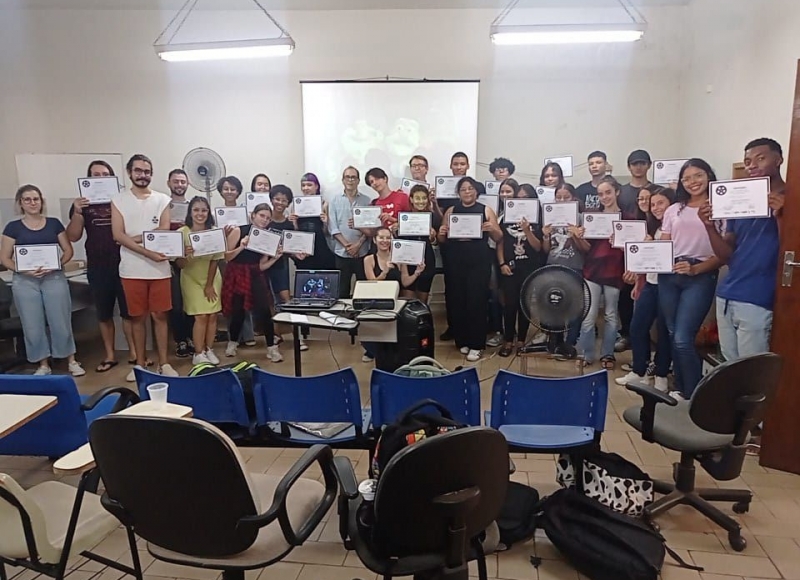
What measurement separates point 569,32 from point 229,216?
3355 mm

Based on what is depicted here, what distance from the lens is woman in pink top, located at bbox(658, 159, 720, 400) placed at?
11.6 feet

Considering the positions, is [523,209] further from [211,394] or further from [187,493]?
[187,493]

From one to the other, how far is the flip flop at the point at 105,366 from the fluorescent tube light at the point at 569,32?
4.35 metres

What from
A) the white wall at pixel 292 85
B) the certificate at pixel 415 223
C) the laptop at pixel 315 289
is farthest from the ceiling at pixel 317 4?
the laptop at pixel 315 289

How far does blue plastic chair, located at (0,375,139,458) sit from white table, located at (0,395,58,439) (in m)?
0.18

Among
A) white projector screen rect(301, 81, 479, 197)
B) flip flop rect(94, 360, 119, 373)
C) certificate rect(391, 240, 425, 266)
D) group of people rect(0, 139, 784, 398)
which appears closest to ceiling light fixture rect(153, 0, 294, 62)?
white projector screen rect(301, 81, 479, 197)

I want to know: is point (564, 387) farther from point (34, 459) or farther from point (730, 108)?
point (730, 108)

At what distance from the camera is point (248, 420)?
2555 mm

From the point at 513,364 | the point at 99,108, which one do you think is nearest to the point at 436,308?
the point at 513,364

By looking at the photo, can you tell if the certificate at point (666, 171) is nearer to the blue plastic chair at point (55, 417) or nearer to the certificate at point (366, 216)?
the certificate at point (366, 216)

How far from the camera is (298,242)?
4.87 meters

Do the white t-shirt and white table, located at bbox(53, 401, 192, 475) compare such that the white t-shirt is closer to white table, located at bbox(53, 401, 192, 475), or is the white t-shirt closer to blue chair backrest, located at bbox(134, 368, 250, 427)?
A: blue chair backrest, located at bbox(134, 368, 250, 427)

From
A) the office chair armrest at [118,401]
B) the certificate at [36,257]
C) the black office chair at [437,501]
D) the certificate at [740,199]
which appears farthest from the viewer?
the certificate at [36,257]

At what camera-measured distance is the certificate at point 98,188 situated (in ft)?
14.1
